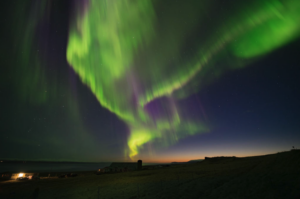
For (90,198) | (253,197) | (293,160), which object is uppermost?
(293,160)

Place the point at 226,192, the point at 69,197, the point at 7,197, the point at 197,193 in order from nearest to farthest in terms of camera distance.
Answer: the point at 226,192, the point at 197,193, the point at 69,197, the point at 7,197

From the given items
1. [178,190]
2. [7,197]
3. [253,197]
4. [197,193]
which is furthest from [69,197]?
[253,197]

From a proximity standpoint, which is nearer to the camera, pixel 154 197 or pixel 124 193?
pixel 154 197

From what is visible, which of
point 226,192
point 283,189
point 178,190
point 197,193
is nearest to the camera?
point 283,189

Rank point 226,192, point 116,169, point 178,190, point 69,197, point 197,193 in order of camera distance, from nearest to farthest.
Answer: point 226,192 < point 197,193 < point 178,190 < point 69,197 < point 116,169

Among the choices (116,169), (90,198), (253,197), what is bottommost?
(253,197)

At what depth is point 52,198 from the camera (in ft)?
80.5

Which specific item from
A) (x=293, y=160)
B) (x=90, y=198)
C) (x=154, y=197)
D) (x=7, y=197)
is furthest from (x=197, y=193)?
(x=7, y=197)

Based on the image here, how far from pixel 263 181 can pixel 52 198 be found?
30.0m

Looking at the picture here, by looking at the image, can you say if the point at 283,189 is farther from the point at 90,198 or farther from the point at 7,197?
the point at 7,197

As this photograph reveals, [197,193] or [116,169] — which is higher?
[116,169]

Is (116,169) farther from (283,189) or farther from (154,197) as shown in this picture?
(283,189)

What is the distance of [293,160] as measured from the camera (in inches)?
962

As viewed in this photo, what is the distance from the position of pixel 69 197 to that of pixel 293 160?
1361 inches
